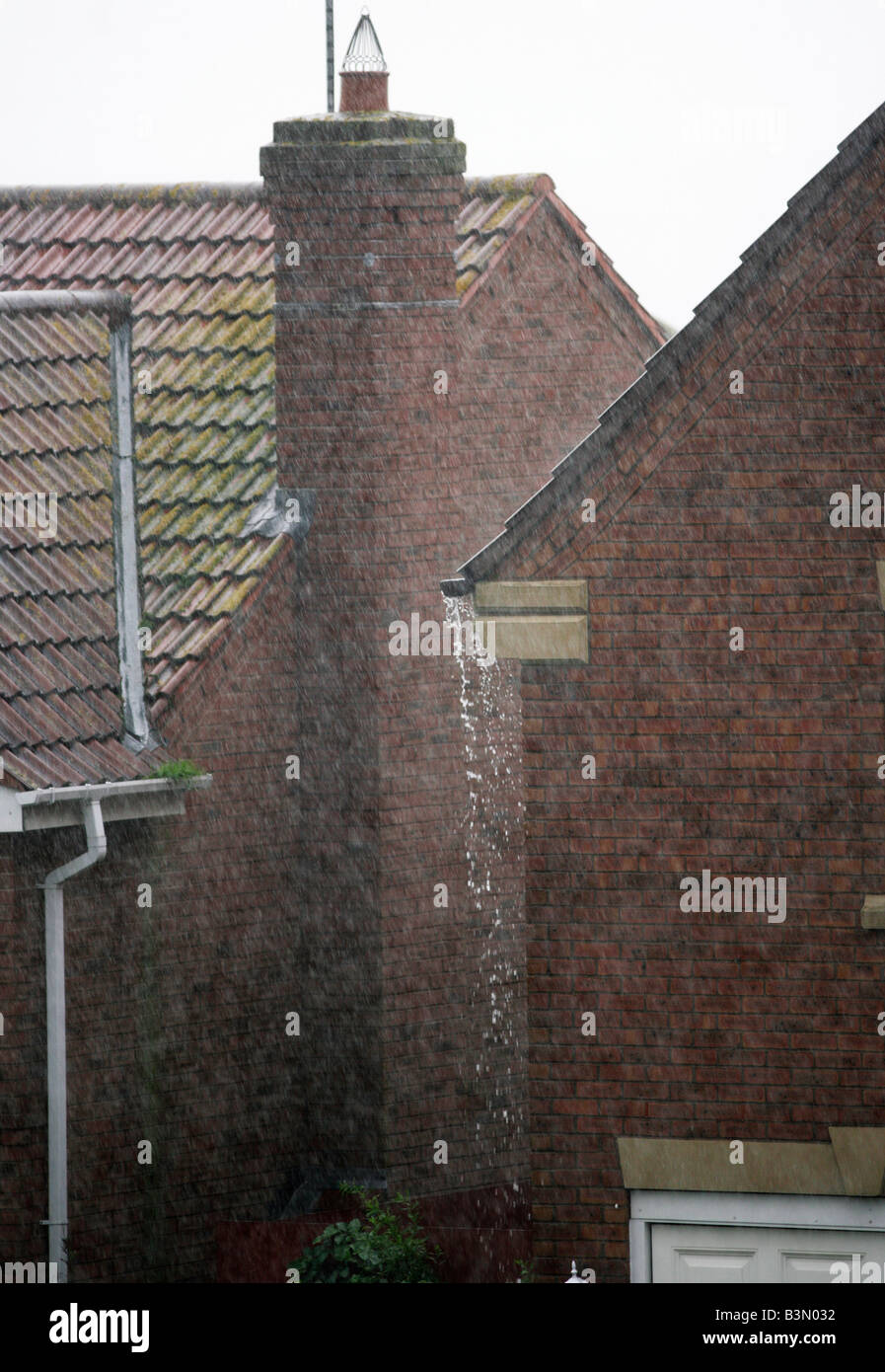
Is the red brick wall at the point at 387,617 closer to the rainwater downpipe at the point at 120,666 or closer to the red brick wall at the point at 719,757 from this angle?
the rainwater downpipe at the point at 120,666

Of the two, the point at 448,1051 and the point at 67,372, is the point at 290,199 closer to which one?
the point at 67,372

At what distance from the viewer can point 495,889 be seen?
14922mm

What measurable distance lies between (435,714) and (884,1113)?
386 centimetres

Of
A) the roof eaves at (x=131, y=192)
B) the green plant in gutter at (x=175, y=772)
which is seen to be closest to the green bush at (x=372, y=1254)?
the green plant in gutter at (x=175, y=772)

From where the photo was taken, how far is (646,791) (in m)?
12.3

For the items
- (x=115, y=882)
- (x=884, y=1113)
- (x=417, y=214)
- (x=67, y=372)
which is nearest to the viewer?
(x=884, y=1113)

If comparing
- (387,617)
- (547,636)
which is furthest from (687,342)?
(387,617)

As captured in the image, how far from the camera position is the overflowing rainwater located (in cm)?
1470

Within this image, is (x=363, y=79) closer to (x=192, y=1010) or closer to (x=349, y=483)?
(x=349, y=483)

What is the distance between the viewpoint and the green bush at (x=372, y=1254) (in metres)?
12.9

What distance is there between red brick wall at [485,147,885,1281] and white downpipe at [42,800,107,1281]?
8.22 ft

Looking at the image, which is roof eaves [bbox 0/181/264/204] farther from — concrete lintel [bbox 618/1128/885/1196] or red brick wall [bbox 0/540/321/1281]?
concrete lintel [bbox 618/1128/885/1196]

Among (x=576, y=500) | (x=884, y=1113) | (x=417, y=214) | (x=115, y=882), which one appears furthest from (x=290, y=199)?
(x=884, y=1113)

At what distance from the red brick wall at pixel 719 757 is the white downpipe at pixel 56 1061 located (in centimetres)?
251
